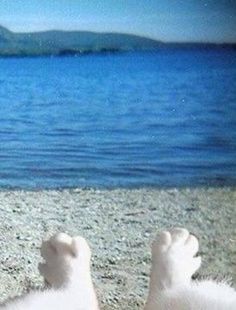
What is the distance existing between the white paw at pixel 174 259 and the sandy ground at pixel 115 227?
11.7 inches

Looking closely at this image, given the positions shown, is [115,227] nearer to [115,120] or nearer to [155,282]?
[115,120]

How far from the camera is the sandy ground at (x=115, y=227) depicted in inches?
60.3

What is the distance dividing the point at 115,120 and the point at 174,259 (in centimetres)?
43

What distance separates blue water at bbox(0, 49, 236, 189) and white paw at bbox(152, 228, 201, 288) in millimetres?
340

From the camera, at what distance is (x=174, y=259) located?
3.97ft

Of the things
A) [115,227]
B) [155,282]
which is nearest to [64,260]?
[155,282]

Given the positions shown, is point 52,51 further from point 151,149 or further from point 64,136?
point 151,149

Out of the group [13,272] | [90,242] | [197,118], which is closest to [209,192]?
[197,118]

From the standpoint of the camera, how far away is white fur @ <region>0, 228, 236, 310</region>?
1.07m

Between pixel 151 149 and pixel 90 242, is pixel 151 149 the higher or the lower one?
the higher one

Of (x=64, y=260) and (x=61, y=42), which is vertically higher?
(x=61, y=42)

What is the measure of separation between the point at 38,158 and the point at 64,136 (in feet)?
0.21

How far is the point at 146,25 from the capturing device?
5.12 feet

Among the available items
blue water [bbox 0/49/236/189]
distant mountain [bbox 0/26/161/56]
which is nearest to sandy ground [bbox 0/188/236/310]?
blue water [bbox 0/49/236/189]
